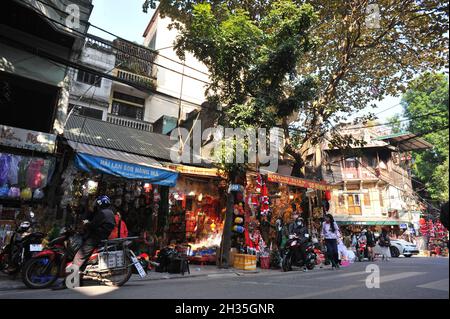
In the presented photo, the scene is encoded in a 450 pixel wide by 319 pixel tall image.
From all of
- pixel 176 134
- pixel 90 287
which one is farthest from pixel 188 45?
pixel 90 287

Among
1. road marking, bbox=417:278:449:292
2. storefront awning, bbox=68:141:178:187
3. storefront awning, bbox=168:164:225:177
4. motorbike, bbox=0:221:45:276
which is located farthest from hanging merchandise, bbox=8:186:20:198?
road marking, bbox=417:278:449:292

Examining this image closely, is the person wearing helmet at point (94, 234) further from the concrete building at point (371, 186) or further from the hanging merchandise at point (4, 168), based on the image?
the concrete building at point (371, 186)

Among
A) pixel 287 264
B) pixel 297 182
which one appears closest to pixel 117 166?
pixel 287 264

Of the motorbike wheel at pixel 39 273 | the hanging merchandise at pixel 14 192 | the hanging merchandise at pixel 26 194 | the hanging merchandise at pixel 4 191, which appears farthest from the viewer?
the hanging merchandise at pixel 26 194

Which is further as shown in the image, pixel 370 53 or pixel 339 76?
pixel 370 53

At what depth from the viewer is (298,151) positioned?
539 inches

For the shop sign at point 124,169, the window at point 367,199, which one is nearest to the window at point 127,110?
the shop sign at point 124,169

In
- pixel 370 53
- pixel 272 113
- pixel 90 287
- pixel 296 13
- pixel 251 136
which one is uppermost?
pixel 370 53

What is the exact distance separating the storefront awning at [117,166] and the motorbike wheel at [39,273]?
281 cm

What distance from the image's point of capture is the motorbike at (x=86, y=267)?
233 inches

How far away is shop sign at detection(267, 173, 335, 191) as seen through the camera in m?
11.4

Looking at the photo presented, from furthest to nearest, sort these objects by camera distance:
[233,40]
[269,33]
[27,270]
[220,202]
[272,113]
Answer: [220,202] < [269,33] < [272,113] < [233,40] < [27,270]

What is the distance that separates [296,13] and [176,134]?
23.4 feet

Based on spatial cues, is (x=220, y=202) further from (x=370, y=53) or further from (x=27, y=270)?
(x=370, y=53)
